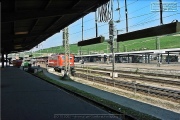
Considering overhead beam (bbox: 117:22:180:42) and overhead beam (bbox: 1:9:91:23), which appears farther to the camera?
overhead beam (bbox: 1:9:91:23)

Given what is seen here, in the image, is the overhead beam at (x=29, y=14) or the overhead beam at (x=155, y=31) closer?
the overhead beam at (x=155, y=31)

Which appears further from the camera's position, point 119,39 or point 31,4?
point 31,4

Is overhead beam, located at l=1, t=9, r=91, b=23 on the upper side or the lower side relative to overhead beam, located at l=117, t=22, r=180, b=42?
upper

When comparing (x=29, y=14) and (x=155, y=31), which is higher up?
(x=29, y=14)

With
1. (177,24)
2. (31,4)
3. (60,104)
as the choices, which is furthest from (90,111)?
(31,4)

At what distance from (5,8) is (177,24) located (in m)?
9.74

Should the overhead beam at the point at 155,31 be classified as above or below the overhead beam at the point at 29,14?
below

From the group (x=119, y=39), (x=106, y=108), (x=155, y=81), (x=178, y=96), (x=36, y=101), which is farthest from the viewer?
(x=155, y=81)

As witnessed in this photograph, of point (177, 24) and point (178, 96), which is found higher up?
point (177, 24)

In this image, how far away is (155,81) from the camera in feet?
98.5

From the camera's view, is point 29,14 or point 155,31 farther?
point 29,14

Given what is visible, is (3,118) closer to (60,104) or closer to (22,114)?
(22,114)

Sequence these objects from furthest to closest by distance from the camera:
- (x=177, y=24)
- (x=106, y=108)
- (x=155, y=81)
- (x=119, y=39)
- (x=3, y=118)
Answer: (x=155, y=81)
(x=119, y=39)
(x=106, y=108)
(x=177, y=24)
(x=3, y=118)

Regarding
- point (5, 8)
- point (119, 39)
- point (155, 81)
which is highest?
point (5, 8)
